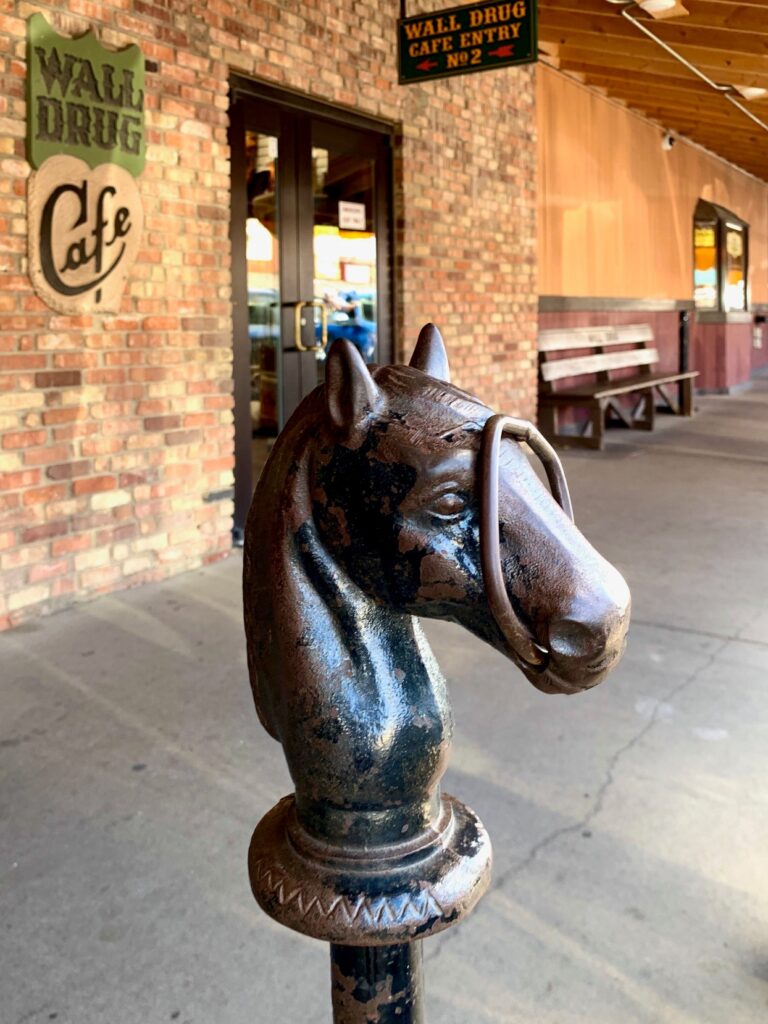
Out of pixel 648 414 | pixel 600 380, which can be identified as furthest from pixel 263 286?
pixel 648 414

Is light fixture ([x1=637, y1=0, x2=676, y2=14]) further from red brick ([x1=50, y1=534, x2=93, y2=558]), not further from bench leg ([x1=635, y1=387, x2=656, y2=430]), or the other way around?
red brick ([x1=50, y1=534, x2=93, y2=558])

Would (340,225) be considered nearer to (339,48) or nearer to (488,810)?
(339,48)

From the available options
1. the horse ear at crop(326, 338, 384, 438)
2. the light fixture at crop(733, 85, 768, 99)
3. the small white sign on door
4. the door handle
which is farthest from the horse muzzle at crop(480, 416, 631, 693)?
the light fixture at crop(733, 85, 768, 99)

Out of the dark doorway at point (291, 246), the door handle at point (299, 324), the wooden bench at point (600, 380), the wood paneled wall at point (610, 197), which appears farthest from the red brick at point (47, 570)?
the wood paneled wall at point (610, 197)

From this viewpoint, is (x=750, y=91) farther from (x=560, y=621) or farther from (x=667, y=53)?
(x=560, y=621)

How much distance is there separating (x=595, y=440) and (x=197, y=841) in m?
7.33

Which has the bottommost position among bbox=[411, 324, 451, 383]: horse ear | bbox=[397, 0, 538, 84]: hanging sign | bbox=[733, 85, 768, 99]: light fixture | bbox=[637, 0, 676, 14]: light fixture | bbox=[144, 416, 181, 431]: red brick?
bbox=[144, 416, 181, 431]: red brick

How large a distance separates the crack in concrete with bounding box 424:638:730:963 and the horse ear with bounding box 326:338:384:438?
4.95ft

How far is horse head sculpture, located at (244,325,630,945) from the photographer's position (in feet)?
2.64

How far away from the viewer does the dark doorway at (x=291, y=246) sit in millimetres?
5562

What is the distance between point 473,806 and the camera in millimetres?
2553

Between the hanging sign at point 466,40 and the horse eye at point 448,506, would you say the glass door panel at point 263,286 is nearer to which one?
the hanging sign at point 466,40

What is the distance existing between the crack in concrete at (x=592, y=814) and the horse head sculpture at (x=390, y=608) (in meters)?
1.19

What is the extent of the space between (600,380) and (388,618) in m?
9.96
